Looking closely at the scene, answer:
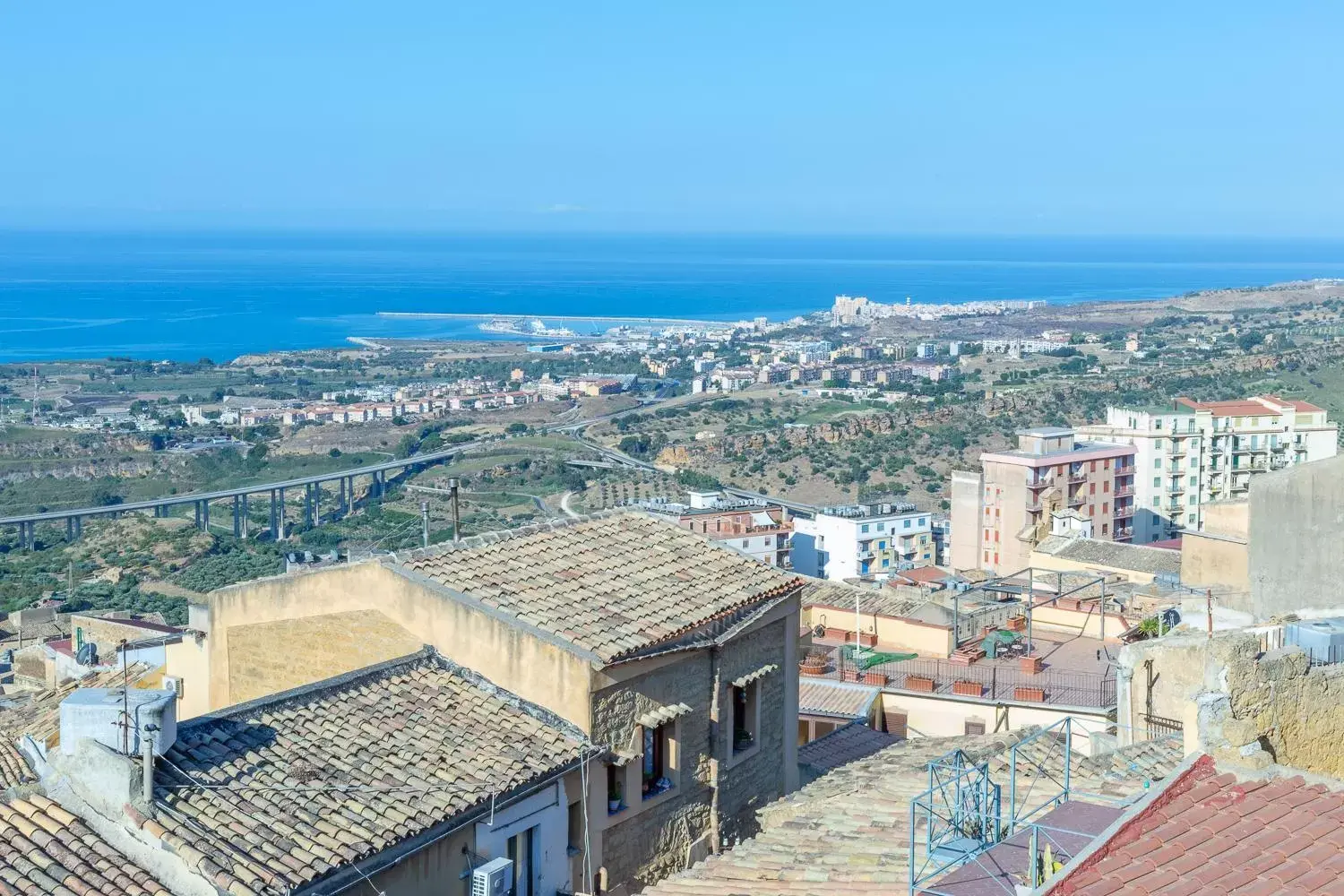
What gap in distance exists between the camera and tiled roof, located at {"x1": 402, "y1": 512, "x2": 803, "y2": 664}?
11.3m

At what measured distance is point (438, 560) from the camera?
11844 mm

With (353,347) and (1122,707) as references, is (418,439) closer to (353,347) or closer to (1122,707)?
(353,347)

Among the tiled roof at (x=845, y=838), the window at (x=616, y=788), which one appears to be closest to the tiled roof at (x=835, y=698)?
the tiled roof at (x=845, y=838)

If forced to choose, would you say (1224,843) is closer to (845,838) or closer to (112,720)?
(845,838)

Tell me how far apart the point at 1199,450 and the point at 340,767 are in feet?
196

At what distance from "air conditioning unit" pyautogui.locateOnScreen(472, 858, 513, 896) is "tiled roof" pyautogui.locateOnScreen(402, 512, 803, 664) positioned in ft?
5.52

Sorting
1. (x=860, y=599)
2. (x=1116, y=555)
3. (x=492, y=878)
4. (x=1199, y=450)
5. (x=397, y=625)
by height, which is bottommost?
(x=1199, y=450)

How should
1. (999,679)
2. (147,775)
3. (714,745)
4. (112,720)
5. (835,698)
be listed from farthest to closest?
1. (999,679)
2. (835,698)
3. (714,745)
4. (112,720)
5. (147,775)

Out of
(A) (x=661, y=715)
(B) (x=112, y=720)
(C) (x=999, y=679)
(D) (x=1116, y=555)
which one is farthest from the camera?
(D) (x=1116, y=555)

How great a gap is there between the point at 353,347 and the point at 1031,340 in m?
75.7

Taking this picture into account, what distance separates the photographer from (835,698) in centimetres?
1816

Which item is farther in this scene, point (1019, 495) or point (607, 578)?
point (1019, 495)

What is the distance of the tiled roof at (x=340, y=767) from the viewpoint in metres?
8.30

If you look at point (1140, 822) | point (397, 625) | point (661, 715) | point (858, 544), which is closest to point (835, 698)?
point (661, 715)
